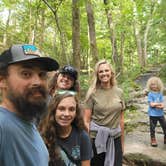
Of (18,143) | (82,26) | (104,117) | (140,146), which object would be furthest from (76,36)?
(82,26)

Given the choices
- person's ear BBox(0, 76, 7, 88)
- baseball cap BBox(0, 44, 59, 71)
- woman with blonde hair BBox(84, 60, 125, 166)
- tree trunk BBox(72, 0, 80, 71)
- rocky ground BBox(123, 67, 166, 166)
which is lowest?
rocky ground BBox(123, 67, 166, 166)

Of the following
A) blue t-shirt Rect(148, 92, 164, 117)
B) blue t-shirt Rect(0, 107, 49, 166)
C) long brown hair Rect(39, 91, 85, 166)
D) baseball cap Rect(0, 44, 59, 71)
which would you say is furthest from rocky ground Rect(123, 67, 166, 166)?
baseball cap Rect(0, 44, 59, 71)

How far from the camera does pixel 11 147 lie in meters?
1.55

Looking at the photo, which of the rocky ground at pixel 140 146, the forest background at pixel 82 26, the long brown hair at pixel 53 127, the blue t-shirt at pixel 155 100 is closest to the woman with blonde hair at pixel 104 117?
the long brown hair at pixel 53 127

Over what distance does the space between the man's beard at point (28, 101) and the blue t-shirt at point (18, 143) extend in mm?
43

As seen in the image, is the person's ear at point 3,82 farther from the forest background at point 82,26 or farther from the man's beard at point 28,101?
the forest background at point 82,26

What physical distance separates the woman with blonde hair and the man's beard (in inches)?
91.0

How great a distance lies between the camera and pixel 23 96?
166cm

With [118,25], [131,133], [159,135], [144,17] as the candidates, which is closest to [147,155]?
[159,135]

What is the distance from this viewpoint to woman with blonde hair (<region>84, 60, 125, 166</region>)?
3998 millimetres

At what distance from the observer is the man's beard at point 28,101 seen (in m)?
1.66

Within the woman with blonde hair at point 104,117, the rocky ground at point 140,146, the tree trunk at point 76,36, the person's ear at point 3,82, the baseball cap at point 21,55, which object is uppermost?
the tree trunk at point 76,36

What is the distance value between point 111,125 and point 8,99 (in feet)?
8.26

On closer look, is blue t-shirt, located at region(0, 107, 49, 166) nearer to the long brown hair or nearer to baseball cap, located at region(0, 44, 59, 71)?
baseball cap, located at region(0, 44, 59, 71)
